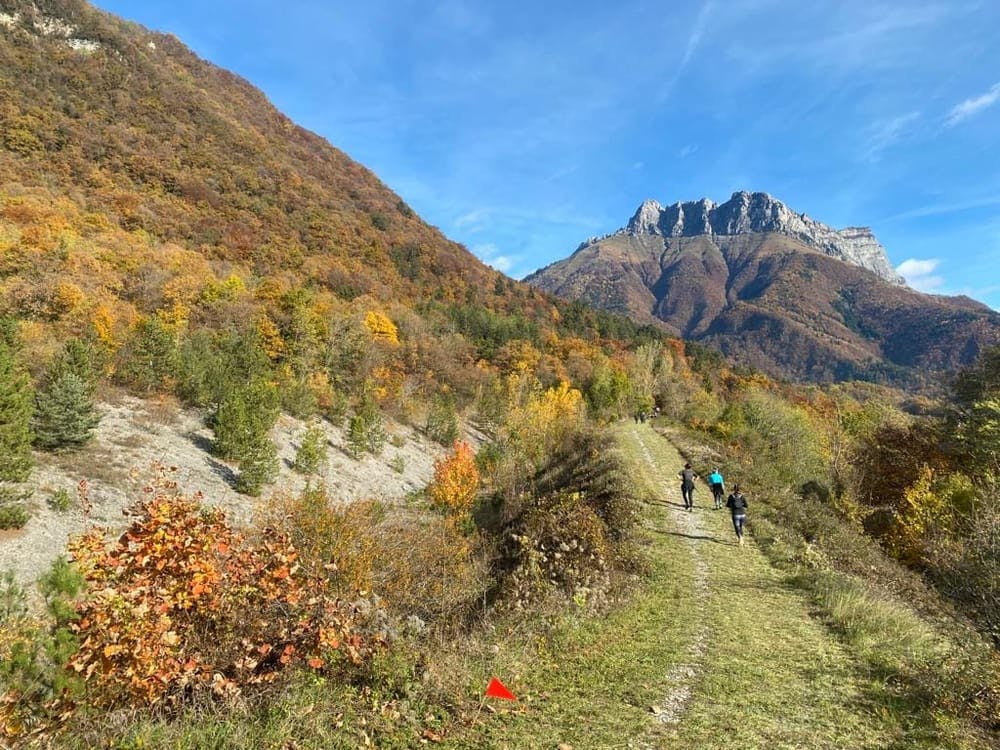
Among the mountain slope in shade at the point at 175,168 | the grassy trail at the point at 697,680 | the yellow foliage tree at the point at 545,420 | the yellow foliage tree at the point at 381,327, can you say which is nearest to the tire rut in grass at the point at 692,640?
the grassy trail at the point at 697,680

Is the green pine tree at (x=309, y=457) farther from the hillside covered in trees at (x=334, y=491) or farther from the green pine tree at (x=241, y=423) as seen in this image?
the green pine tree at (x=241, y=423)

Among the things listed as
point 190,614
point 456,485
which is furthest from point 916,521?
point 190,614

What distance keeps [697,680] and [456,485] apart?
29.9m

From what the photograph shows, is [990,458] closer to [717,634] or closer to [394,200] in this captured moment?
[717,634]

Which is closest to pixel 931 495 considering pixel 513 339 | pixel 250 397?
pixel 250 397

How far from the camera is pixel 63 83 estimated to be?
8925 cm

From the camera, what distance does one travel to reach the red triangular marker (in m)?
6.54

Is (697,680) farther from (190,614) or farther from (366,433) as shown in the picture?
(366,433)

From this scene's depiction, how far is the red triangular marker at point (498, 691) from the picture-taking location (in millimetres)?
6539

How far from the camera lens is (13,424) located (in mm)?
18812

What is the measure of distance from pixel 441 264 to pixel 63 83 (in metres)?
75.9

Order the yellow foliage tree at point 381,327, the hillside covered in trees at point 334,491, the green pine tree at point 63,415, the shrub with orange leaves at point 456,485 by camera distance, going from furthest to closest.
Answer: the yellow foliage tree at point 381,327 < the shrub with orange leaves at point 456,485 < the green pine tree at point 63,415 < the hillside covered in trees at point 334,491

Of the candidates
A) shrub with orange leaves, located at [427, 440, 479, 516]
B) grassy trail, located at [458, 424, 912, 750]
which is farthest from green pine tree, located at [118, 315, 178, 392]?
grassy trail, located at [458, 424, 912, 750]

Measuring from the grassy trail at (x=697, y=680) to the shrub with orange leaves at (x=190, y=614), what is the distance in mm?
2497
